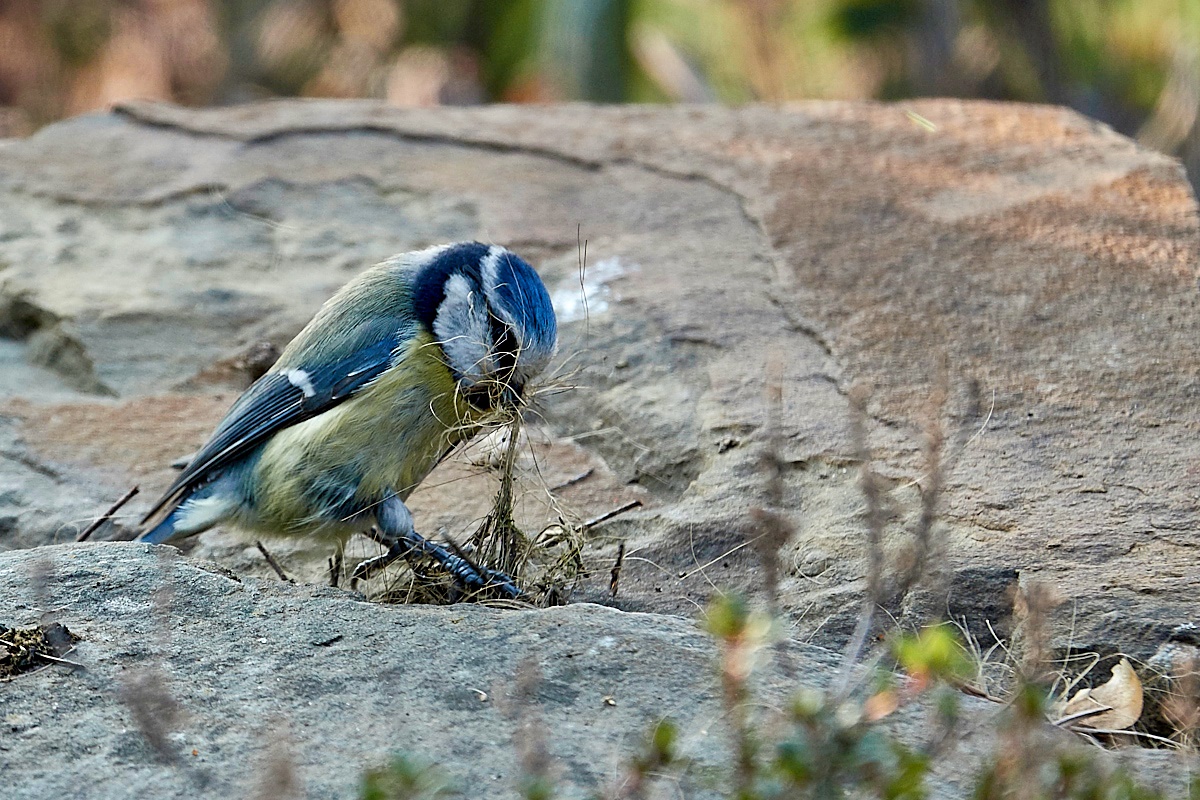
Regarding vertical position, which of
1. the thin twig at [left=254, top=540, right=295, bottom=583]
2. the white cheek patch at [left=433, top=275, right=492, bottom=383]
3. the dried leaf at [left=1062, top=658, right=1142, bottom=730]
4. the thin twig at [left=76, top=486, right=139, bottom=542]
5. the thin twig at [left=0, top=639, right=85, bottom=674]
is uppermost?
the white cheek patch at [left=433, top=275, right=492, bottom=383]

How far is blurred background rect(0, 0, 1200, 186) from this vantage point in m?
15.9

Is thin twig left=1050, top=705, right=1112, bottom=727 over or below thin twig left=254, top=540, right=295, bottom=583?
over

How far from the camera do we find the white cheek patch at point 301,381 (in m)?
3.43

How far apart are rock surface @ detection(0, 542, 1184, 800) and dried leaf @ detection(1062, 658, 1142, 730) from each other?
289 mm

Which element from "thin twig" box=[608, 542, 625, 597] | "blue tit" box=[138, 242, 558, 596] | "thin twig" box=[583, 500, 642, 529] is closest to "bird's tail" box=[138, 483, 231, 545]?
"blue tit" box=[138, 242, 558, 596]

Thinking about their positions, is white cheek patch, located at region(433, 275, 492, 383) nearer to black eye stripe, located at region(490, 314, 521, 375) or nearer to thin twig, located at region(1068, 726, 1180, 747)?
black eye stripe, located at region(490, 314, 521, 375)

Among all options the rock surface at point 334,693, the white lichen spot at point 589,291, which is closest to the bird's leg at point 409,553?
the rock surface at point 334,693

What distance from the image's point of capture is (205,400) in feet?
13.7

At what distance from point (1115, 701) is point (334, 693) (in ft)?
4.65

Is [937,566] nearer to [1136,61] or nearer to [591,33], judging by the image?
[591,33]

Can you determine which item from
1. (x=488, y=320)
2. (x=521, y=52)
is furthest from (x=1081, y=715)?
(x=521, y=52)

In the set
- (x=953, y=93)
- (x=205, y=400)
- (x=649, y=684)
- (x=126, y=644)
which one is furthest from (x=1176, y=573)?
(x=953, y=93)

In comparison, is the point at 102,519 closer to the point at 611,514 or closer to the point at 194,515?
the point at 194,515

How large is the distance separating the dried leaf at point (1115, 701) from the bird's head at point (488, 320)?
1382 millimetres
